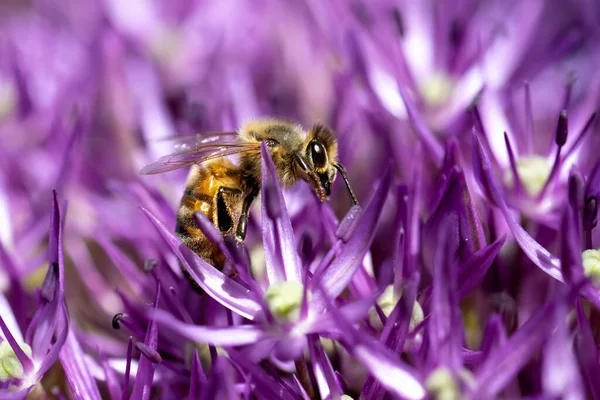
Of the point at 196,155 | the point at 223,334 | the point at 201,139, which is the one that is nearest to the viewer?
the point at 223,334

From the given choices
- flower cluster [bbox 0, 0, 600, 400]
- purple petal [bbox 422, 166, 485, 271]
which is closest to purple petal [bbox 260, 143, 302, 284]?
flower cluster [bbox 0, 0, 600, 400]

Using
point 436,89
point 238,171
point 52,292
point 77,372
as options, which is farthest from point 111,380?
point 436,89

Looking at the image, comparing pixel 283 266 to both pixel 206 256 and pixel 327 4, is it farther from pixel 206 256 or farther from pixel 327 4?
pixel 327 4

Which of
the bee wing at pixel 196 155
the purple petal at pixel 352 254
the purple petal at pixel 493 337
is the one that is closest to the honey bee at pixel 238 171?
the bee wing at pixel 196 155

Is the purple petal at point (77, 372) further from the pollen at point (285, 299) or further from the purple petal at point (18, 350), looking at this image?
the pollen at point (285, 299)

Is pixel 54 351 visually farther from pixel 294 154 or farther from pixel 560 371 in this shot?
pixel 560 371

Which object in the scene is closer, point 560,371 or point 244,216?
point 560,371

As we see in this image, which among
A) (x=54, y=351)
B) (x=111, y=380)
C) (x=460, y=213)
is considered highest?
(x=460, y=213)

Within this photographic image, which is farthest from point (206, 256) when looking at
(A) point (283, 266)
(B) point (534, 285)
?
(B) point (534, 285)
